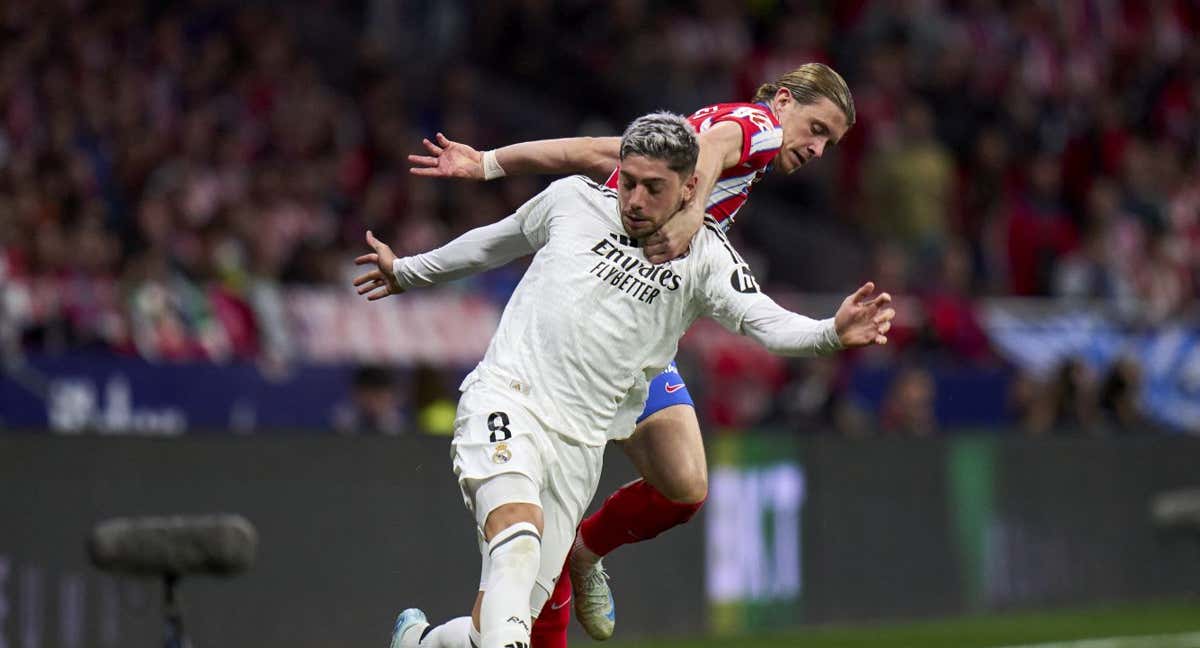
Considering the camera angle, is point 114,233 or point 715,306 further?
point 114,233

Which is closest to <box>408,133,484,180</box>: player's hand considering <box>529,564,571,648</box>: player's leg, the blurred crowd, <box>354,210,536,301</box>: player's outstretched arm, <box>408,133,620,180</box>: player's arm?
<box>408,133,620,180</box>: player's arm

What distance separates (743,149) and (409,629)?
2.14 m

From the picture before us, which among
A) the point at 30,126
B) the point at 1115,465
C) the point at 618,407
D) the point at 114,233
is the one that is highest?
the point at 30,126

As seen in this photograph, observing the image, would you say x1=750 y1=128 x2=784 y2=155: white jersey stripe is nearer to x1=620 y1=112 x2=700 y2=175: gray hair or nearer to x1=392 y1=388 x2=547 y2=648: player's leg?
x1=620 y1=112 x2=700 y2=175: gray hair

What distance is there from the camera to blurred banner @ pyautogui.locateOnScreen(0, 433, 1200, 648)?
10305 millimetres

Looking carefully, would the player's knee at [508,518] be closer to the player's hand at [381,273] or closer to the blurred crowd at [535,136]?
the player's hand at [381,273]

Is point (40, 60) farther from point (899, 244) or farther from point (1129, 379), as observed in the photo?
point (1129, 379)

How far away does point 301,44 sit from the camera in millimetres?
17906

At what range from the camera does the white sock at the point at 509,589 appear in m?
6.56

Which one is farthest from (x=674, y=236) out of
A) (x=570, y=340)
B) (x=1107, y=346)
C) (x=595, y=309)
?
(x=1107, y=346)

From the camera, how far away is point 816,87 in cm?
748

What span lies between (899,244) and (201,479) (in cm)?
882

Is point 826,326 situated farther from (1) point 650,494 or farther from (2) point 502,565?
(1) point 650,494

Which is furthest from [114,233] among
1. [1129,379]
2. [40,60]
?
[1129,379]
